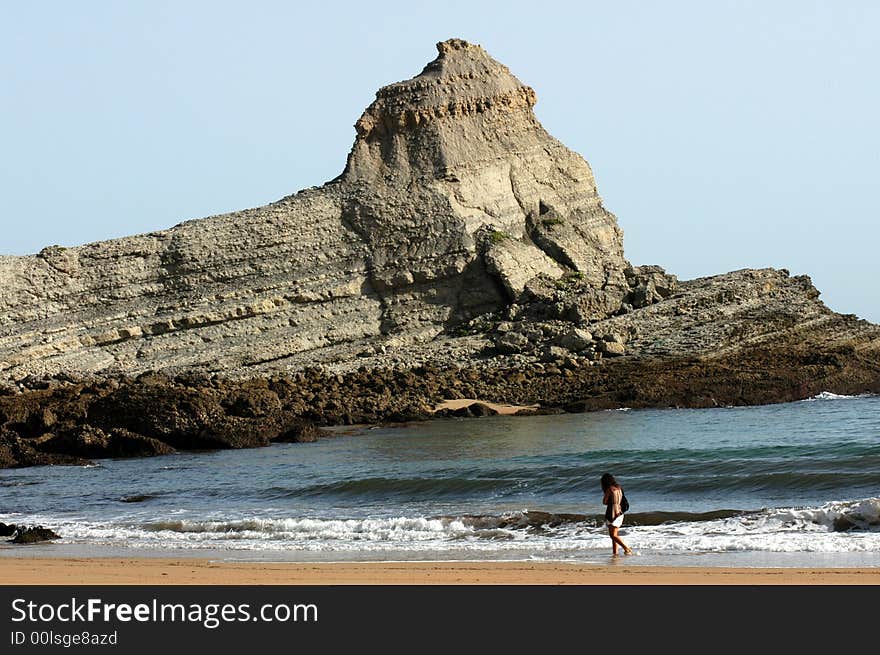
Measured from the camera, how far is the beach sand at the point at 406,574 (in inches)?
430

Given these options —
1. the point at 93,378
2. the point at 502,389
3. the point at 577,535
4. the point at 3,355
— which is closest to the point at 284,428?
the point at 502,389

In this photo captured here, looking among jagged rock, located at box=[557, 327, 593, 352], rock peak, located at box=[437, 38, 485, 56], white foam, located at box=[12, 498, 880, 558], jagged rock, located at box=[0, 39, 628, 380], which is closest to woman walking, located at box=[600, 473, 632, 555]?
white foam, located at box=[12, 498, 880, 558]

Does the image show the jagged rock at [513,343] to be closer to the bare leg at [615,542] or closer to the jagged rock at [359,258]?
the jagged rock at [359,258]

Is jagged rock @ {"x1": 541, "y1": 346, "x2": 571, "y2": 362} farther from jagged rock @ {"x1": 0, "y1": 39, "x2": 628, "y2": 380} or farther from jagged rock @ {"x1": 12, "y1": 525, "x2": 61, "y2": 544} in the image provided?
jagged rock @ {"x1": 12, "y1": 525, "x2": 61, "y2": 544}

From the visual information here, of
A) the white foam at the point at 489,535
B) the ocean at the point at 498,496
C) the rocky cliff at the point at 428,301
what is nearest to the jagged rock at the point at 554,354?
the rocky cliff at the point at 428,301

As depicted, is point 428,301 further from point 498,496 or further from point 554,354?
point 498,496

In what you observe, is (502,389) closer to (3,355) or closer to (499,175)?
(499,175)

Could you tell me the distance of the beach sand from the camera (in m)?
10.9

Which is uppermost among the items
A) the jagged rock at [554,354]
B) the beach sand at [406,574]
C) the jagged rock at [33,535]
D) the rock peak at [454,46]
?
the rock peak at [454,46]

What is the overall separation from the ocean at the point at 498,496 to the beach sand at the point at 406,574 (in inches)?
30.7

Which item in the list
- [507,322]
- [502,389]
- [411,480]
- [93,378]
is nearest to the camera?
[411,480]

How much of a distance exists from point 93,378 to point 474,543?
100 ft
